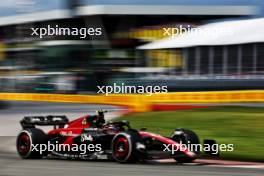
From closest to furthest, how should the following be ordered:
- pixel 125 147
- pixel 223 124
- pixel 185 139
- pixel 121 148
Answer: pixel 125 147 < pixel 121 148 < pixel 185 139 < pixel 223 124

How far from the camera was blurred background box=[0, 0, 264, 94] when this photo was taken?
2472 centimetres

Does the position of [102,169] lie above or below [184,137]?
below

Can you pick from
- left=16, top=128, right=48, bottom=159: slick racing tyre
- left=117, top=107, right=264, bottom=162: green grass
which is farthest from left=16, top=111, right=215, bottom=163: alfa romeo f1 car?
left=117, top=107, right=264, bottom=162: green grass

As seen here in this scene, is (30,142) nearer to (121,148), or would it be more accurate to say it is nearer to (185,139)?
(121,148)

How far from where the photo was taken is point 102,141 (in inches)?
388

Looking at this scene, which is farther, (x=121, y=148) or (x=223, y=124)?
(x=223, y=124)

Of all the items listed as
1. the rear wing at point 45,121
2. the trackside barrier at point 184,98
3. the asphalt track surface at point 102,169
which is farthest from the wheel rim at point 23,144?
the trackside barrier at point 184,98

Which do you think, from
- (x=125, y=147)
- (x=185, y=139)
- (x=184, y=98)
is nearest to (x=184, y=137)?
(x=185, y=139)

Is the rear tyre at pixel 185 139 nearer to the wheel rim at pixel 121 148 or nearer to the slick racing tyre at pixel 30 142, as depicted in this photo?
the wheel rim at pixel 121 148

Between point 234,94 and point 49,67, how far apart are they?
11434 mm

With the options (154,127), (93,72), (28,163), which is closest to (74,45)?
(93,72)

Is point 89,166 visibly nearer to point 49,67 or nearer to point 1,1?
point 49,67

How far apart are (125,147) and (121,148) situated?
0.39 feet

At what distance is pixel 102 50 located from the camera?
97.5 feet
